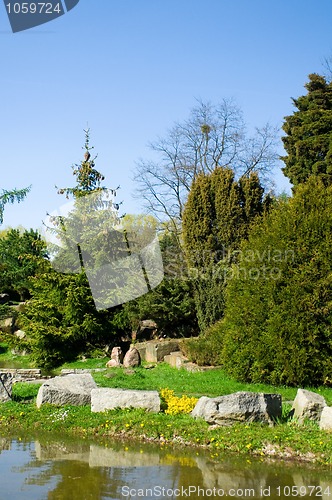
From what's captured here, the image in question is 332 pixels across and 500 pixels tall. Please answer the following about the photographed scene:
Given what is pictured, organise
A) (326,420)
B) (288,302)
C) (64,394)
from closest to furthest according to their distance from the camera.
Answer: (326,420) < (64,394) < (288,302)

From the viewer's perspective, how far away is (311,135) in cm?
2823

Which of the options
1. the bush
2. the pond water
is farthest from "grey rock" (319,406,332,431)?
the bush

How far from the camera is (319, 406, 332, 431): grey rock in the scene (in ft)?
34.8

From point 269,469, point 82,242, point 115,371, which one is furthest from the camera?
point 82,242

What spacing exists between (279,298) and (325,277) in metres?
1.27

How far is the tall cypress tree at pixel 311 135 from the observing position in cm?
2702

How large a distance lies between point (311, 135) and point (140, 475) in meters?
22.2

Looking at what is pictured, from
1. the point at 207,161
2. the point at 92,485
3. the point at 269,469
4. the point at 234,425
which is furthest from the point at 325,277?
the point at 207,161

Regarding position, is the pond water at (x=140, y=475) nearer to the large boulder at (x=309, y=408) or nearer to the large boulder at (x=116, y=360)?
the large boulder at (x=309, y=408)

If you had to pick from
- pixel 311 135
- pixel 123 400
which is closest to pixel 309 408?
pixel 123 400

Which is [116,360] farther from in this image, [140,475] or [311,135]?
[140,475]

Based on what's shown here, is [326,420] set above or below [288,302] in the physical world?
below

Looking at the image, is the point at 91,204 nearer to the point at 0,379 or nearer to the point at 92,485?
the point at 0,379

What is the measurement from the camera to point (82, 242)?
26.8 metres
